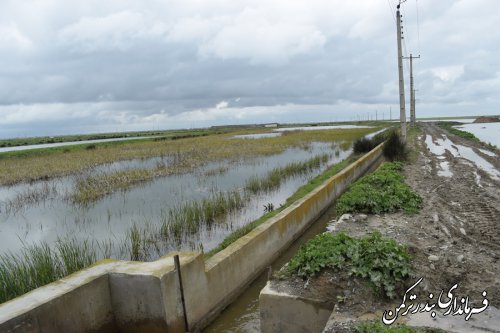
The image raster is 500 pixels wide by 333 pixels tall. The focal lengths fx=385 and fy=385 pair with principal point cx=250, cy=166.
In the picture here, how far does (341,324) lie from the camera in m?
3.79

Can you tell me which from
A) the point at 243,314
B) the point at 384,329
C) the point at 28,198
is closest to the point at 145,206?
the point at 28,198

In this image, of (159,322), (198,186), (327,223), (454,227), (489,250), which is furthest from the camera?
(198,186)

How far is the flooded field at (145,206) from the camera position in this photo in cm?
866

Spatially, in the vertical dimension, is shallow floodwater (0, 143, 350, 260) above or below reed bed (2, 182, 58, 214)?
below

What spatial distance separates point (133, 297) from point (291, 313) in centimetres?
199

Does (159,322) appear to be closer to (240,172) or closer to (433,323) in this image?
(433,323)

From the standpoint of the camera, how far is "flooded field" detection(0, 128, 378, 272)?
28.4 feet

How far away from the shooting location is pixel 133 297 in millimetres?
4867

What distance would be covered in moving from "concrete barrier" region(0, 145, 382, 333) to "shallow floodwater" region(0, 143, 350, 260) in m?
1.98

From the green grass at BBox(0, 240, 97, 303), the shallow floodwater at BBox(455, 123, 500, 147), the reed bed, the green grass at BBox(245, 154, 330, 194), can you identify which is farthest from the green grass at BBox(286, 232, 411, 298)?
the shallow floodwater at BBox(455, 123, 500, 147)

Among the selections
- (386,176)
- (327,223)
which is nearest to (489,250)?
(327,223)

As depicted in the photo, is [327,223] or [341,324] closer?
[341,324]

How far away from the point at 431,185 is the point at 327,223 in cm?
373

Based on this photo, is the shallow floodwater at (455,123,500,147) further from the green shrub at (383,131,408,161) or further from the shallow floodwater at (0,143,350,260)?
the shallow floodwater at (0,143,350,260)
